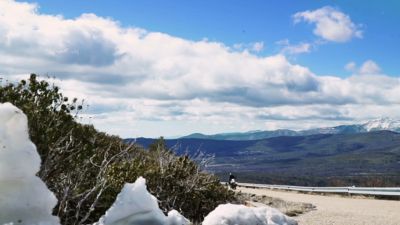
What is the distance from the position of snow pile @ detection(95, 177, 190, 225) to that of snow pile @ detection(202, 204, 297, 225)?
6.79 ft

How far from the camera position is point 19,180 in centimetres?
620

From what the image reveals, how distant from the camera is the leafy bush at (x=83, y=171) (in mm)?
10109

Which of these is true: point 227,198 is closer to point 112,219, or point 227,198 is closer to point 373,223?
point 373,223

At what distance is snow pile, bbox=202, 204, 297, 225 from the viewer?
9539 millimetres

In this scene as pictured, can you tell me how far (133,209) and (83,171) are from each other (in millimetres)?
3985

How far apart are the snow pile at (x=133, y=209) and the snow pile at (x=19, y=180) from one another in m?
1.09

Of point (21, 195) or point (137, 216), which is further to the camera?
point (137, 216)

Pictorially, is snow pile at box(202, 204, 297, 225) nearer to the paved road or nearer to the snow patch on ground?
Result: the snow patch on ground

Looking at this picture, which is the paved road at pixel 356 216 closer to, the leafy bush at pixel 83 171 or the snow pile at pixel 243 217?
the leafy bush at pixel 83 171

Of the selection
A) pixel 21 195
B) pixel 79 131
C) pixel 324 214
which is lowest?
pixel 324 214

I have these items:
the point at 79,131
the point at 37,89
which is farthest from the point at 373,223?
the point at 37,89

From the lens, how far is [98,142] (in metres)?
17.8

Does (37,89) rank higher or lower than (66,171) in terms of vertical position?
higher

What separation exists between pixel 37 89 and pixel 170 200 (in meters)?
4.76
